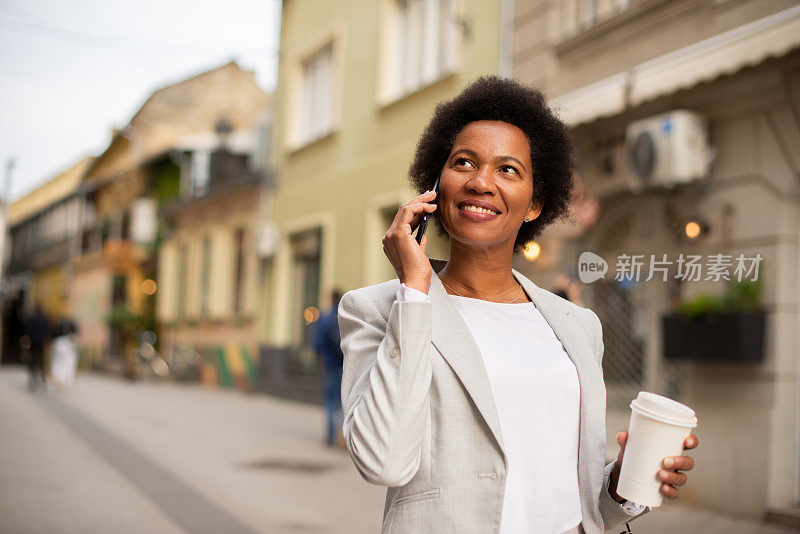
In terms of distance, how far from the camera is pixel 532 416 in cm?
179

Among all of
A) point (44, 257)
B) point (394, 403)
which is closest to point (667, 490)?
point (394, 403)

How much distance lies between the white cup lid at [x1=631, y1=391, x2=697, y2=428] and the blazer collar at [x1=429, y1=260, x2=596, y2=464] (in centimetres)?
17

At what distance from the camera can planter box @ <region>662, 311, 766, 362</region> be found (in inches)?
243

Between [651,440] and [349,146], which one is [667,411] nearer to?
[651,440]

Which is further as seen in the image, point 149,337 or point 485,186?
point 149,337

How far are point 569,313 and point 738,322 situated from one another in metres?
4.64

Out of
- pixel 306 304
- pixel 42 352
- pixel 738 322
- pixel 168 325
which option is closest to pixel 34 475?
pixel 738 322

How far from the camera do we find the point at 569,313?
2.08 metres

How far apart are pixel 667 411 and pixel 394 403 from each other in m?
0.60

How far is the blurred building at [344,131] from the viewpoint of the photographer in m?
11.2

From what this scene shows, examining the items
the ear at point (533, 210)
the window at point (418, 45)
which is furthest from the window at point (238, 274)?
the ear at point (533, 210)

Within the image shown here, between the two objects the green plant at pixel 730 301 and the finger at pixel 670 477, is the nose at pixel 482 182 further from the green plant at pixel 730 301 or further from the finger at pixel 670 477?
the green plant at pixel 730 301

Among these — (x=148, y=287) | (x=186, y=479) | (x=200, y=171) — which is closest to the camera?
(x=186, y=479)

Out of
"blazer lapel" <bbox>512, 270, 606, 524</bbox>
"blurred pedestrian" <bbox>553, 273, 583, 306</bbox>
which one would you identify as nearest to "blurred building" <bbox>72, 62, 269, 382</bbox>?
"blurred pedestrian" <bbox>553, 273, 583, 306</bbox>
